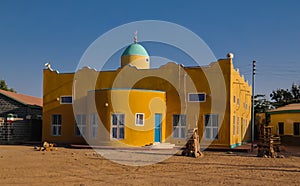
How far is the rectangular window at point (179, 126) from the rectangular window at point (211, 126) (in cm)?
136

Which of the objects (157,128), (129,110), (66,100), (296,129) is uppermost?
(66,100)

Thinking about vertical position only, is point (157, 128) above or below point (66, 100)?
below

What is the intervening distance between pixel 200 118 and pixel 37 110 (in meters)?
13.9

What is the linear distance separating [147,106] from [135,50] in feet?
21.8

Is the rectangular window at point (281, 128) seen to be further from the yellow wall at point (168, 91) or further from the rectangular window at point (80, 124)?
the rectangular window at point (80, 124)

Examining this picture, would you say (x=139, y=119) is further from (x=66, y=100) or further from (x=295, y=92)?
(x=295, y=92)

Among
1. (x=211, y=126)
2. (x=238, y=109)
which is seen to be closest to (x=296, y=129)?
(x=238, y=109)

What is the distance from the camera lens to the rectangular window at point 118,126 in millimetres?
20609

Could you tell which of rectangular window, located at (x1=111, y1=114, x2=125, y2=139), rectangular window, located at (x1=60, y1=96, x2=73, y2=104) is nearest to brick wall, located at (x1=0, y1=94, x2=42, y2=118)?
rectangular window, located at (x1=60, y1=96, x2=73, y2=104)

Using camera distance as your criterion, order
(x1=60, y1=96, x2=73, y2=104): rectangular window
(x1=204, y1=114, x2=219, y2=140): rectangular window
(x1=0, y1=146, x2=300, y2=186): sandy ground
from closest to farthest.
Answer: (x1=0, y1=146, x2=300, y2=186): sandy ground < (x1=204, y1=114, x2=219, y2=140): rectangular window < (x1=60, y1=96, x2=73, y2=104): rectangular window

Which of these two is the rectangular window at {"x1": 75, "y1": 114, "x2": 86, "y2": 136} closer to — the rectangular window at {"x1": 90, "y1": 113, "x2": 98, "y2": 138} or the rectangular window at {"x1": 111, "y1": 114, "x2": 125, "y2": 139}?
the rectangular window at {"x1": 90, "y1": 113, "x2": 98, "y2": 138}

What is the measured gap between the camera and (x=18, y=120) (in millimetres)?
26438

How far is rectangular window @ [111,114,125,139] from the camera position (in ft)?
67.6

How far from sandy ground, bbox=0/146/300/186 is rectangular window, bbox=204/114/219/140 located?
6115mm
